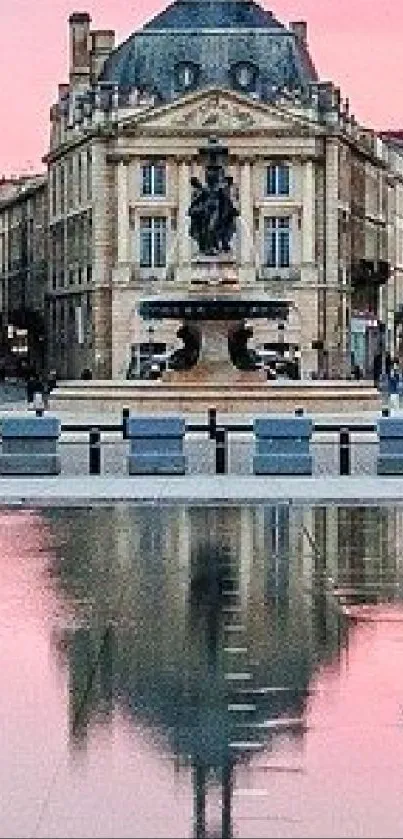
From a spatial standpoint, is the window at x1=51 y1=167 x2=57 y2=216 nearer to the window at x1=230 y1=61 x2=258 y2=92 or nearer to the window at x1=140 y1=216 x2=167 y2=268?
the window at x1=140 y1=216 x2=167 y2=268

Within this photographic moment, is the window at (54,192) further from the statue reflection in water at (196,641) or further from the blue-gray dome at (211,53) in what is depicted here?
the statue reflection in water at (196,641)

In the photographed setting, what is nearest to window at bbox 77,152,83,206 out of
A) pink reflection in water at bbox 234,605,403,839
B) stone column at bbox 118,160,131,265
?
stone column at bbox 118,160,131,265

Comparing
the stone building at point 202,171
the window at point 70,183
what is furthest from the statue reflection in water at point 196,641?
the window at point 70,183

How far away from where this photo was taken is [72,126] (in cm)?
12481

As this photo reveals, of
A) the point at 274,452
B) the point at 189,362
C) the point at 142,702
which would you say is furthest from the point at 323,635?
the point at 189,362

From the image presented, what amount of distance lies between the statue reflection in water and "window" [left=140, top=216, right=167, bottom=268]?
294 feet

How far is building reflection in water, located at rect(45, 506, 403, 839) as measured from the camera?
1344 centimetres

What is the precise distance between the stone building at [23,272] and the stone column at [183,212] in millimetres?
16875

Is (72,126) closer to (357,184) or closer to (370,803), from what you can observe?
(357,184)

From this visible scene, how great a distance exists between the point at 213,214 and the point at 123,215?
159 feet

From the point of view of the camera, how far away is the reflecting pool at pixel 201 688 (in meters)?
11.5

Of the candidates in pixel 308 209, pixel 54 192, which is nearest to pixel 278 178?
pixel 308 209

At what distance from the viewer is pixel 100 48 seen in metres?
126

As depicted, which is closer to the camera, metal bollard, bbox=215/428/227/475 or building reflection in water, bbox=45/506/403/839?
building reflection in water, bbox=45/506/403/839
